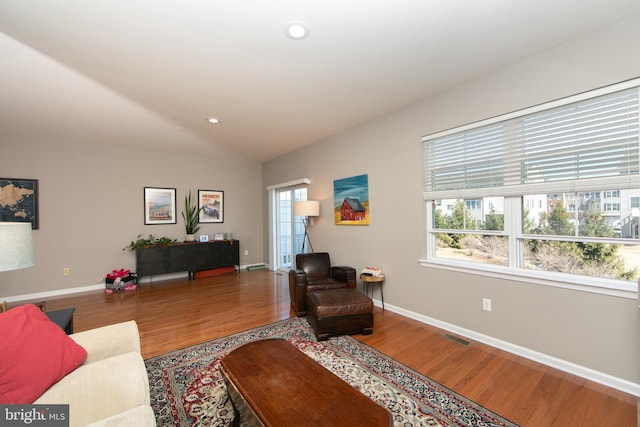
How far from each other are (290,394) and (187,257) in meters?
4.75

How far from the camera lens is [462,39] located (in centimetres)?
213

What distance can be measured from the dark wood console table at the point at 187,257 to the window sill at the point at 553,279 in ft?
14.6

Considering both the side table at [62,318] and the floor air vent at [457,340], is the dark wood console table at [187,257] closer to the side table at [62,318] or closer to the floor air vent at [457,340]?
the side table at [62,318]

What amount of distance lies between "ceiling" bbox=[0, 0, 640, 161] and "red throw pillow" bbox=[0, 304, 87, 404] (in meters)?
1.95

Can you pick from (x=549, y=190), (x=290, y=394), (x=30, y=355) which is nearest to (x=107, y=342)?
(x=30, y=355)

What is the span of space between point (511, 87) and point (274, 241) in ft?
16.8

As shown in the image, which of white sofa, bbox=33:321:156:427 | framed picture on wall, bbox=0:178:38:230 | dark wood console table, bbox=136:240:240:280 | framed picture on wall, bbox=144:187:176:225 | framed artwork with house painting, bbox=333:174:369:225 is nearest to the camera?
white sofa, bbox=33:321:156:427

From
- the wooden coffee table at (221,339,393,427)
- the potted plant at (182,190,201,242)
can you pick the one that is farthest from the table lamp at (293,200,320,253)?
the wooden coffee table at (221,339,393,427)

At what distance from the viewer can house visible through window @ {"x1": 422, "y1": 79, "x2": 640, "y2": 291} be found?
2.01 metres

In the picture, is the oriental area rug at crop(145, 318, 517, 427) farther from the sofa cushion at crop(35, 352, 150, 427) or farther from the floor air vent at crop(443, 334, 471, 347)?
the floor air vent at crop(443, 334, 471, 347)

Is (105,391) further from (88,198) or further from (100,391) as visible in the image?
(88,198)

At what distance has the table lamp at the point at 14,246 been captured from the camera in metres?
1.50

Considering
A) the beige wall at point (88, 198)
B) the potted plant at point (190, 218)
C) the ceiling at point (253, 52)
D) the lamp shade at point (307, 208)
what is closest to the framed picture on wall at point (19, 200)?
the beige wall at point (88, 198)

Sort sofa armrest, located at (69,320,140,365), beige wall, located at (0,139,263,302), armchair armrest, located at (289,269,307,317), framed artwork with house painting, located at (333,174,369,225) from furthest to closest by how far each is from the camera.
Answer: beige wall, located at (0,139,263,302) < framed artwork with house painting, located at (333,174,369,225) < armchair armrest, located at (289,269,307,317) < sofa armrest, located at (69,320,140,365)
